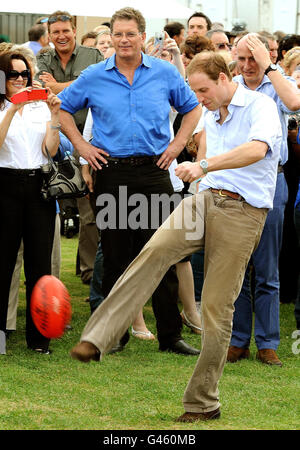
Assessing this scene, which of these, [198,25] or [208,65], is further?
[198,25]

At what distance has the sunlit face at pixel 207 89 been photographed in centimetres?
536

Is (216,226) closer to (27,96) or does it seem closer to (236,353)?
(236,353)

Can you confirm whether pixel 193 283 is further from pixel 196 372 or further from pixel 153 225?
pixel 196 372

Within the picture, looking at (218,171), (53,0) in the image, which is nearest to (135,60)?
(218,171)

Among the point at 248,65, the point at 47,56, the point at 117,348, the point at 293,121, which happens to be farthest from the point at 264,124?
the point at 47,56

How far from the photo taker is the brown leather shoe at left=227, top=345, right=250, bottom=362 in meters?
6.91

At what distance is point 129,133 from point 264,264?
1.49m

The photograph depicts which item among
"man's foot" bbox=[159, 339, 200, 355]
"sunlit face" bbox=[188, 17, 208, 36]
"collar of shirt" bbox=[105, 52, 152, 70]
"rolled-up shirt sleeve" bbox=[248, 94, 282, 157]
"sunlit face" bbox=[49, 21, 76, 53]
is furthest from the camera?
"sunlit face" bbox=[188, 17, 208, 36]

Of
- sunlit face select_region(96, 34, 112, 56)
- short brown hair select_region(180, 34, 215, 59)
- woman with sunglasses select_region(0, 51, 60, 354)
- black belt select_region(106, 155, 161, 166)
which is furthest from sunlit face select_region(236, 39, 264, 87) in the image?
sunlit face select_region(96, 34, 112, 56)

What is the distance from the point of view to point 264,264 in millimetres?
6844

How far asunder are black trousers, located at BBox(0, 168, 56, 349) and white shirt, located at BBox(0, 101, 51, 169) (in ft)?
0.28

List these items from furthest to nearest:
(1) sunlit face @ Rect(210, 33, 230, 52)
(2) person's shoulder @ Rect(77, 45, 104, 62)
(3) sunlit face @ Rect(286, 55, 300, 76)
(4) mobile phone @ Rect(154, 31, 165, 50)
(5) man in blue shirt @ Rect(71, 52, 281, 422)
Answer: (1) sunlit face @ Rect(210, 33, 230, 52) < (2) person's shoulder @ Rect(77, 45, 104, 62) < (3) sunlit face @ Rect(286, 55, 300, 76) < (4) mobile phone @ Rect(154, 31, 165, 50) < (5) man in blue shirt @ Rect(71, 52, 281, 422)

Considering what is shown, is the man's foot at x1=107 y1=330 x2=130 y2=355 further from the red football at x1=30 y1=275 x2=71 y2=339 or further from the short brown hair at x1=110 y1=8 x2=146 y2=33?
the short brown hair at x1=110 y1=8 x2=146 y2=33

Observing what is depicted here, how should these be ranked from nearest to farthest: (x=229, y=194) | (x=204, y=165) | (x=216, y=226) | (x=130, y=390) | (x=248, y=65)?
(x=204, y=165) < (x=216, y=226) < (x=229, y=194) < (x=130, y=390) < (x=248, y=65)
